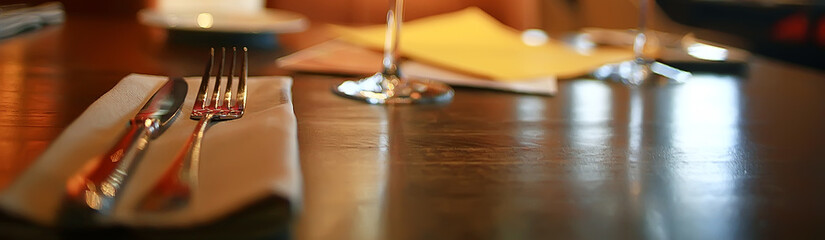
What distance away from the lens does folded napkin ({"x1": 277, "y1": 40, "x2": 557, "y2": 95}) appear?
2.88 feet

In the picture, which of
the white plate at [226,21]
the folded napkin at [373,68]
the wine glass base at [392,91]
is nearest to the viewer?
the wine glass base at [392,91]

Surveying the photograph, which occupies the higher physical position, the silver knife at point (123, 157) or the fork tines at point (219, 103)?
the silver knife at point (123, 157)

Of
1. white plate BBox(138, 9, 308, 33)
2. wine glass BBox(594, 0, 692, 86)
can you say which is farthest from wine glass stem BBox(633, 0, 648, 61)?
white plate BBox(138, 9, 308, 33)

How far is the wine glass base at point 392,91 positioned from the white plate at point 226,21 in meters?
0.37

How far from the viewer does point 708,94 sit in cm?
90

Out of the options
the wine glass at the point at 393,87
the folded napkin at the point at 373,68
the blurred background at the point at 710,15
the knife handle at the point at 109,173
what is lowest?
the blurred background at the point at 710,15

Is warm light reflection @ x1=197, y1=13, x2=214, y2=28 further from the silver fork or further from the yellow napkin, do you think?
the silver fork

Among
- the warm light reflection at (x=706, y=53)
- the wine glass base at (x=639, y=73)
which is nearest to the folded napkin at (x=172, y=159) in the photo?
the wine glass base at (x=639, y=73)

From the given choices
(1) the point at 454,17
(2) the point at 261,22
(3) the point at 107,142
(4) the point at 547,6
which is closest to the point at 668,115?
(3) the point at 107,142

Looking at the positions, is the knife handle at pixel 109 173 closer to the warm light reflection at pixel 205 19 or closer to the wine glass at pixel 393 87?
the wine glass at pixel 393 87

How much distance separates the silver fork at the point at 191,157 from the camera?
338mm

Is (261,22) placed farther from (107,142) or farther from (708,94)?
(107,142)

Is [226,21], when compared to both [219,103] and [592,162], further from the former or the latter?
[592,162]

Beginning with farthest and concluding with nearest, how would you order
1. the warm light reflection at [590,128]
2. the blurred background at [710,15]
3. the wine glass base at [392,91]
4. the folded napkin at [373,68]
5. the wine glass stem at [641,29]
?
the blurred background at [710,15] → the wine glass stem at [641,29] → the folded napkin at [373,68] → the wine glass base at [392,91] → the warm light reflection at [590,128]
